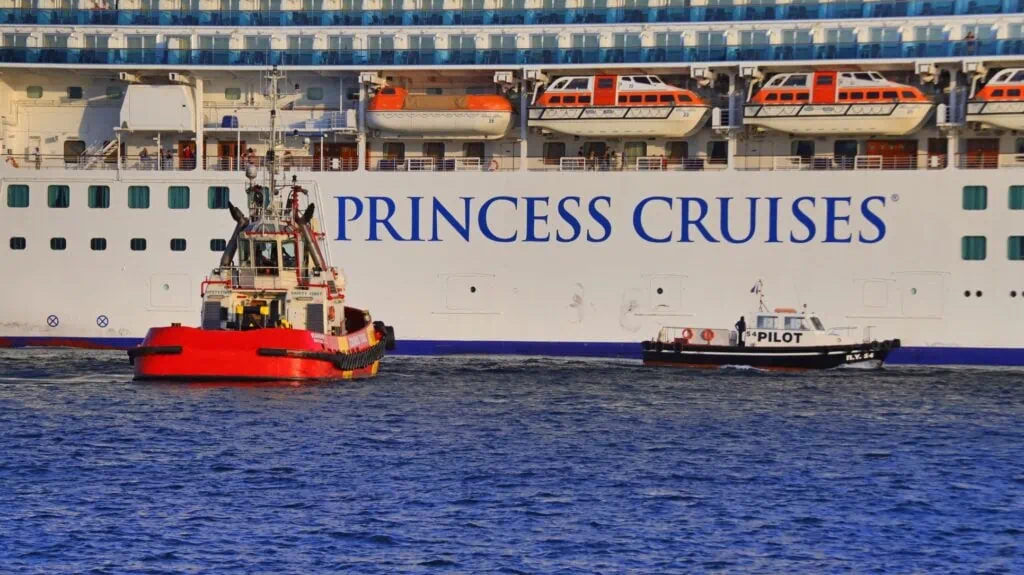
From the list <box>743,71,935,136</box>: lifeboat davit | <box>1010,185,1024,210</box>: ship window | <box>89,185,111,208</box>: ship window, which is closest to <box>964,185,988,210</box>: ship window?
<box>1010,185,1024,210</box>: ship window

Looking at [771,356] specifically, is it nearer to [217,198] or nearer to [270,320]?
[270,320]

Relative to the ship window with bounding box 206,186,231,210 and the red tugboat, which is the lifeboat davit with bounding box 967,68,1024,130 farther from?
the ship window with bounding box 206,186,231,210

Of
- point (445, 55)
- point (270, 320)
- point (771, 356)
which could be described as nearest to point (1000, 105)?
point (771, 356)

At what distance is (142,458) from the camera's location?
30734mm

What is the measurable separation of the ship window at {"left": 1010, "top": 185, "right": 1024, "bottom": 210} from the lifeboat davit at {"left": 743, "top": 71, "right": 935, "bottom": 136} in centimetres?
284

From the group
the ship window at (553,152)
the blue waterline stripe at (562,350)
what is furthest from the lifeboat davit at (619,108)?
the blue waterline stripe at (562,350)

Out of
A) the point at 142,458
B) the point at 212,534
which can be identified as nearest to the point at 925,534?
the point at 212,534

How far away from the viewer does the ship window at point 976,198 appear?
45.0m

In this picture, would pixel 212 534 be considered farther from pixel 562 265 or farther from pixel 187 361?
pixel 562 265

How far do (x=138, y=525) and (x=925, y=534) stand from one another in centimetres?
1081

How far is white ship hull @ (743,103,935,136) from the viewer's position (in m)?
45.3

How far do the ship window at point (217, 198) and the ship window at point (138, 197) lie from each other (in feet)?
5.10

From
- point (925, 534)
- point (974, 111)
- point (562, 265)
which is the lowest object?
point (925, 534)

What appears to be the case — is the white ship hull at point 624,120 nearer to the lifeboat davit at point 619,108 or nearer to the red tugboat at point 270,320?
the lifeboat davit at point 619,108
